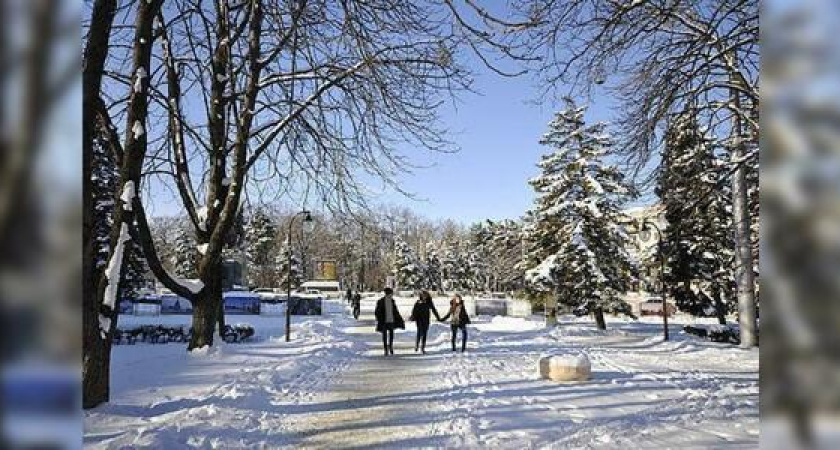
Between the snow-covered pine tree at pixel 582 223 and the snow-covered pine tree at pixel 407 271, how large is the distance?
5282cm

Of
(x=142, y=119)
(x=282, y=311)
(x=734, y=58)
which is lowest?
(x=282, y=311)

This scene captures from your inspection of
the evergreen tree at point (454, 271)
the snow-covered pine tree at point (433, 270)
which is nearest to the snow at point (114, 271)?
the snow-covered pine tree at point (433, 270)

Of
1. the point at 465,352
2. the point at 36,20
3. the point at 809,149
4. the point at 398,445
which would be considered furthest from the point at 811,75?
the point at 465,352

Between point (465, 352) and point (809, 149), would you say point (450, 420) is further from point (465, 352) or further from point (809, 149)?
point (465, 352)

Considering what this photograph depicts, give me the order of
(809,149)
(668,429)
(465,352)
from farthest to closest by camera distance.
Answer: (465,352)
(668,429)
(809,149)

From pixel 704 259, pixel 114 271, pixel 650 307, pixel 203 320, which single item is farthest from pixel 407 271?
pixel 114 271

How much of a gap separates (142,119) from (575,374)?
8237 mm

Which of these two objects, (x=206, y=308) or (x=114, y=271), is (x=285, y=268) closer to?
(x=206, y=308)

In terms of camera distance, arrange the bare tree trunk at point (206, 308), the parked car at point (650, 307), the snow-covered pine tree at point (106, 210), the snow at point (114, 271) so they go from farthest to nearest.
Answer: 1. the parked car at point (650, 307)
2. the bare tree trunk at point (206, 308)
3. the snow-covered pine tree at point (106, 210)
4. the snow at point (114, 271)

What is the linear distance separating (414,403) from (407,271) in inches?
3041

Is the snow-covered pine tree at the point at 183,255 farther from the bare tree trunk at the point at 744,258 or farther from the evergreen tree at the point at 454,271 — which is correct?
the bare tree trunk at the point at 744,258

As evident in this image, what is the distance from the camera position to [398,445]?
709 cm

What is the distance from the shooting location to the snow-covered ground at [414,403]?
723 cm

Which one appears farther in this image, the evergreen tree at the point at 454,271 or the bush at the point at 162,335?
the evergreen tree at the point at 454,271
